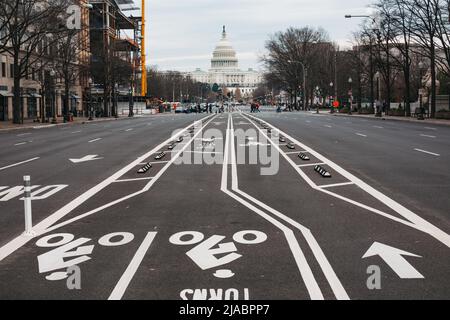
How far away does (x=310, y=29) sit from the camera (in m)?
119

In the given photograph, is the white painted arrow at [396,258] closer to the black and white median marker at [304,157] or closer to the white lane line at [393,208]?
the white lane line at [393,208]

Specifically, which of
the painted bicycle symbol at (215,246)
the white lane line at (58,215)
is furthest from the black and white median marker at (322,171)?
the painted bicycle symbol at (215,246)

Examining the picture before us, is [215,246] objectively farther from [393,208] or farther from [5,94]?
[5,94]

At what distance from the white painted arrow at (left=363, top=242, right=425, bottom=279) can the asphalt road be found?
1 centimetres

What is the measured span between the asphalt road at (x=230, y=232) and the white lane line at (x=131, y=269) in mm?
12

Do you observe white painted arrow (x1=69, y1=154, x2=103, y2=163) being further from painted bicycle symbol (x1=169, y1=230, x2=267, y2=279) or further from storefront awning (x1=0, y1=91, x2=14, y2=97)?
storefront awning (x1=0, y1=91, x2=14, y2=97)

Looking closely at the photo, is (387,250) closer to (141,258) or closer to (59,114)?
(141,258)

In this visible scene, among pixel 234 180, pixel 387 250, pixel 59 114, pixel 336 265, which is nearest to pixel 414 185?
pixel 234 180

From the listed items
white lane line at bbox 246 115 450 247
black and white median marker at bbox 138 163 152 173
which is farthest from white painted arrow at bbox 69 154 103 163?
white lane line at bbox 246 115 450 247

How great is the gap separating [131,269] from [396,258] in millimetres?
3185

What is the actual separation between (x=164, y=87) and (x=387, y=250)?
15801 cm

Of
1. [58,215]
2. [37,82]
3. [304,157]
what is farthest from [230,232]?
[37,82]

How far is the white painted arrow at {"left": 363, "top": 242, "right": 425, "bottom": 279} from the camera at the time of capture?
22.7 feet

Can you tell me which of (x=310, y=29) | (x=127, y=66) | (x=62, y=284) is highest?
(x=310, y=29)
